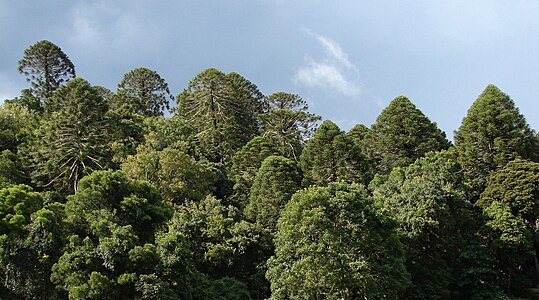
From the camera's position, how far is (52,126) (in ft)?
119

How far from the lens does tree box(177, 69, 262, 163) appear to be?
162 ft

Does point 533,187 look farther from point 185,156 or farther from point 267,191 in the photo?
point 185,156

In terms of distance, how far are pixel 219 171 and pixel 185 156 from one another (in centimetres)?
607

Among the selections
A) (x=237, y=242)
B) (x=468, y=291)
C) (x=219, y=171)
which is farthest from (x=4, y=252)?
(x=468, y=291)

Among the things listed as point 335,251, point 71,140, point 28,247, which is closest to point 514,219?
point 335,251

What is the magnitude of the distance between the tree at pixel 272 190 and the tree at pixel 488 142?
41.3ft

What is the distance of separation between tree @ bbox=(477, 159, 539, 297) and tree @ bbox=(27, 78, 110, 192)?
24.1m

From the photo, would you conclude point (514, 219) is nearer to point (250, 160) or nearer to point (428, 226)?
point (428, 226)

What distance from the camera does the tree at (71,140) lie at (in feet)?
115

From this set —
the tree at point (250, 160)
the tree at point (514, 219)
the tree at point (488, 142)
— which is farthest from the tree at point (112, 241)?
the tree at point (488, 142)

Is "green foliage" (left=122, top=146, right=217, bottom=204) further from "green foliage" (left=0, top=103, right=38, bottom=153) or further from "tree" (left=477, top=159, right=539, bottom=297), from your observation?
"tree" (left=477, top=159, right=539, bottom=297)

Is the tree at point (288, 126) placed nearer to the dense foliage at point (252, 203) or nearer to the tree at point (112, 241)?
the dense foliage at point (252, 203)

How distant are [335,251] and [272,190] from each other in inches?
391

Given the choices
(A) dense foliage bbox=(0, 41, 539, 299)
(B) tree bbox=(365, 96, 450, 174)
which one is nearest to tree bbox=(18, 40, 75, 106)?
(A) dense foliage bbox=(0, 41, 539, 299)
